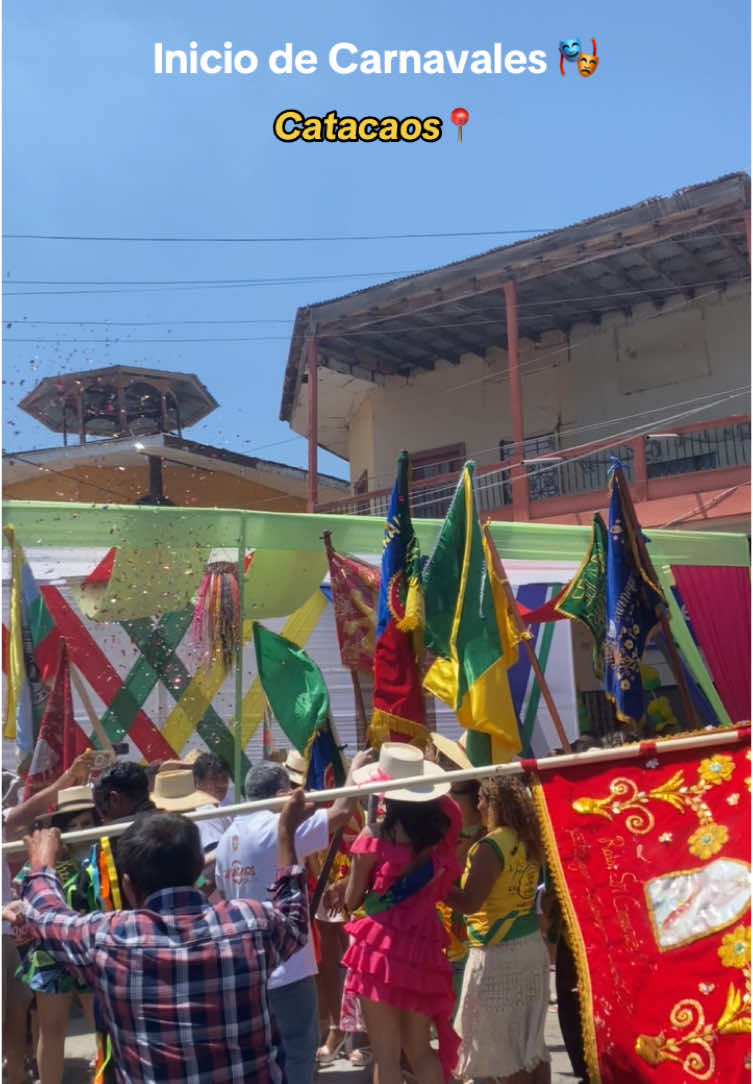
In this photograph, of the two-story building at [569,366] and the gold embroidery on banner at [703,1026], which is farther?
the two-story building at [569,366]

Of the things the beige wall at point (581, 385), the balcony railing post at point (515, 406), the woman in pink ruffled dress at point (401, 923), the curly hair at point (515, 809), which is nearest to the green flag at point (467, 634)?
the curly hair at point (515, 809)

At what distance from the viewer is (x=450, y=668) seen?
5.50 metres

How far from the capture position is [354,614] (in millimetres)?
6633

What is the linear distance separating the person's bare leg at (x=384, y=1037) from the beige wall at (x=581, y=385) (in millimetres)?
11121

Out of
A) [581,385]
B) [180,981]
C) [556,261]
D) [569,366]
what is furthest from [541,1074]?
[569,366]

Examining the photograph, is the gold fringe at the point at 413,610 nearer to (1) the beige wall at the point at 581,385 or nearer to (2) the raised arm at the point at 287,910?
(2) the raised arm at the point at 287,910

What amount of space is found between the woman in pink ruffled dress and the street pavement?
1.31m

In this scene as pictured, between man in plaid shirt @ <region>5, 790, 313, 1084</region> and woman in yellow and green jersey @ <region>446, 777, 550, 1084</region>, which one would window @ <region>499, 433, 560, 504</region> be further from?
man in plaid shirt @ <region>5, 790, 313, 1084</region>

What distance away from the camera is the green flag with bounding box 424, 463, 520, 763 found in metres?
5.11

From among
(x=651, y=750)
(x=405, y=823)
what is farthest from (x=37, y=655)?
(x=651, y=750)

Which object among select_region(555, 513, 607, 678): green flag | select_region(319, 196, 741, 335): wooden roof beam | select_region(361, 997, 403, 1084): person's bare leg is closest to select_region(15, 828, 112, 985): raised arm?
select_region(361, 997, 403, 1084): person's bare leg

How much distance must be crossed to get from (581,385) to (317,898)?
39.3 ft

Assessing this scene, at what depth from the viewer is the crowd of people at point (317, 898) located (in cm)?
270

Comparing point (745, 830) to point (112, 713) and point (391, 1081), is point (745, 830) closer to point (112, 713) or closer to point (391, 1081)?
point (391, 1081)
